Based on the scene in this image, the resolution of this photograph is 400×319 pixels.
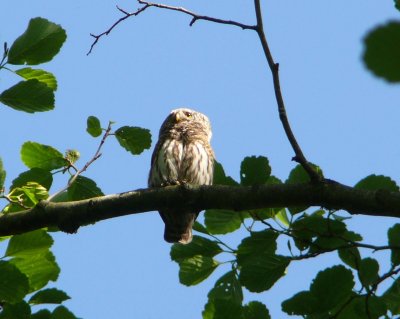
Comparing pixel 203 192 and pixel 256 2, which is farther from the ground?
pixel 256 2

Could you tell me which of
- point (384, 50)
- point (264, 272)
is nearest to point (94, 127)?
point (264, 272)

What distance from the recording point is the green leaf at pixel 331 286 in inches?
56.3

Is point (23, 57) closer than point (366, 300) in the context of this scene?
No

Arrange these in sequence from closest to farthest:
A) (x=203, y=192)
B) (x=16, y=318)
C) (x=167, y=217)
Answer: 1. (x=16, y=318)
2. (x=203, y=192)
3. (x=167, y=217)

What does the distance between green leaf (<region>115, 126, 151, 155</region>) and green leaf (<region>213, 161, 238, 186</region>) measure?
526mm

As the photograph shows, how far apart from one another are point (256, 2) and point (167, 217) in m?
2.51

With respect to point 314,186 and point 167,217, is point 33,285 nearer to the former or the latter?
point 314,186

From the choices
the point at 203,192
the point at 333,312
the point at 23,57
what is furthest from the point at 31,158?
the point at 333,312

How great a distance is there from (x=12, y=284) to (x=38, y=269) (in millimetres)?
270

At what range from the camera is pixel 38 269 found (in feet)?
6.44

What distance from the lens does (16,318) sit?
1647mm

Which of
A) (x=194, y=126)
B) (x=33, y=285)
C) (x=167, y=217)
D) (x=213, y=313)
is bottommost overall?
(x=213, y=313)

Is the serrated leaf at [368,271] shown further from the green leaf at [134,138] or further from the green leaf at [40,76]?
the green leaf at [40,76]

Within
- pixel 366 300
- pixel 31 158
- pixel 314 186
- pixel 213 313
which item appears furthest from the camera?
pixel 31 158
